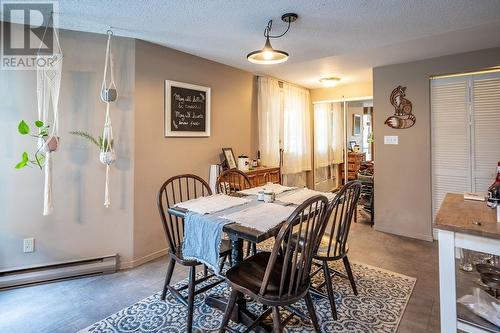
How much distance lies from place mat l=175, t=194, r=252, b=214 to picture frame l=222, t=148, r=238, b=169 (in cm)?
140

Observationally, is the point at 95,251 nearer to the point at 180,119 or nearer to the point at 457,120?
the point at 180,119

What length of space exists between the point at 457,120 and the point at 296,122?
8.18 feet

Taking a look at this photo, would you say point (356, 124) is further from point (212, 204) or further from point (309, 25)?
point (212, 204)

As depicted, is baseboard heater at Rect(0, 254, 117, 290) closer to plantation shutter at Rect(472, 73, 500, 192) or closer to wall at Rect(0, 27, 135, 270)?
wall at Rect(0, 27, 135, 270)

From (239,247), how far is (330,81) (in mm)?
3730

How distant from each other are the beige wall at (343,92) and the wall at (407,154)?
1.07 metres

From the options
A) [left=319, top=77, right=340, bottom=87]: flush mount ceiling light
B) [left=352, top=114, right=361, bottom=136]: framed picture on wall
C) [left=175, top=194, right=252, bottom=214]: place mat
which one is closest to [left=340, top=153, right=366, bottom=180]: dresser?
[left=352, top=114, right=361, bottom=136]: framed picture on wall

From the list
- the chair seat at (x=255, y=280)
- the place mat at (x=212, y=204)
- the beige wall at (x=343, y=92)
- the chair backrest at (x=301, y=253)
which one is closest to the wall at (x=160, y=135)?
the place mat at (x=212, y=204)

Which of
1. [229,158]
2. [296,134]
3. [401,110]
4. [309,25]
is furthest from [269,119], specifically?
[309,25]

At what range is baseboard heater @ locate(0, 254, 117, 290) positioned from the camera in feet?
7.88

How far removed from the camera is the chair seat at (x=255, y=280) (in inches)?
57.7

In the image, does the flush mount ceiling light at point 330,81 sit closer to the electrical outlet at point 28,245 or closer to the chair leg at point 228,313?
the chair leg at point 228,313

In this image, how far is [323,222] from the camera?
5.29ft

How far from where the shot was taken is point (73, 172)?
2.64m
